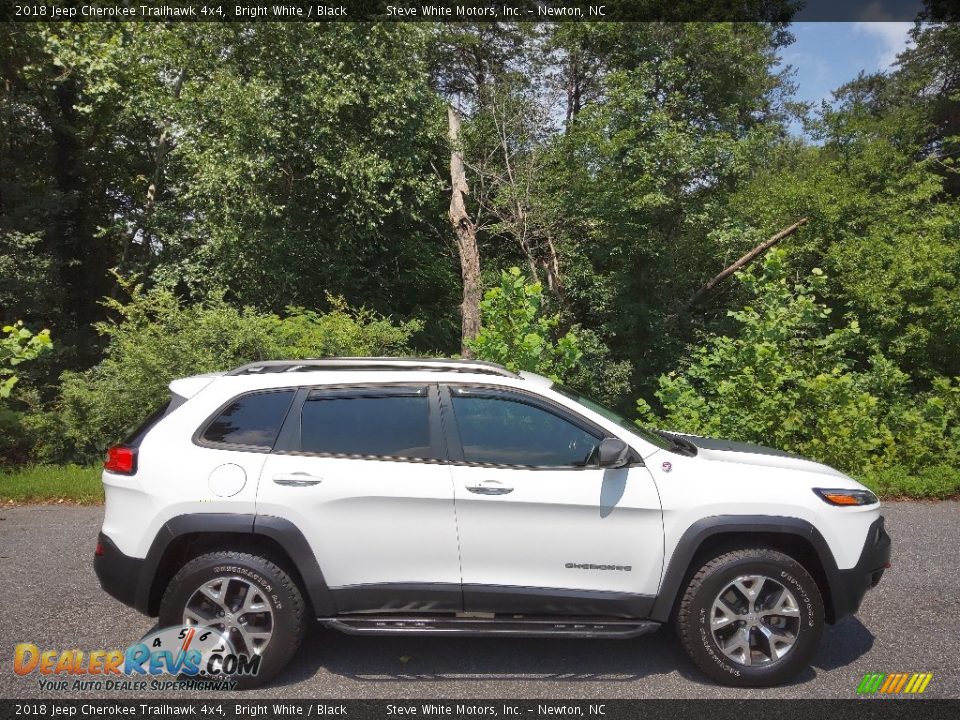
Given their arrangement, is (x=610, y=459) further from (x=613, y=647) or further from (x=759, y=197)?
(x=759, y=197)

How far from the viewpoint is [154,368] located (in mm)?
9711

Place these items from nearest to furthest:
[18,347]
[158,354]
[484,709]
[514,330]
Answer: [484,709] → [18,347] → [514,330] → [158,354]

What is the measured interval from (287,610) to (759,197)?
16.6 meters

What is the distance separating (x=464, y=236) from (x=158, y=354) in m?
9.00

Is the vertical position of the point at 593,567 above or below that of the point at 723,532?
below

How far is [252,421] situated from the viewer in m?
4.02

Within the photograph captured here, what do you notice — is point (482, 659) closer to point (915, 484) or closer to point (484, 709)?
point (484, 709)

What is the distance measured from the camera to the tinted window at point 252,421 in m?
3.97

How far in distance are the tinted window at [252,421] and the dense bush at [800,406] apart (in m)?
5.40

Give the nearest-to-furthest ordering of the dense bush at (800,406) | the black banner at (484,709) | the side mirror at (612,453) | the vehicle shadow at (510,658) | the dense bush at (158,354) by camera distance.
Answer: the black banner at (484,709)
the side mirror at (612,453)
the vehicle shadow at (510,658)
the dense bush at (800,406)
the dense bush at (158,354)

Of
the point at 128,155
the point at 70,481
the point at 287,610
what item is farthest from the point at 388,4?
the point at 287,610

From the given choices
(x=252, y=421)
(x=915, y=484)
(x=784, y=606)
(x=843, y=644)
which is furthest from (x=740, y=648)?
(x=915, y=484)

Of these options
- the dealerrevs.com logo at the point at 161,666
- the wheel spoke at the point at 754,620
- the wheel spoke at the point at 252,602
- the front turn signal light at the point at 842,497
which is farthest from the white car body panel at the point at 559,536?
the dealerrevs.com logo at the point at 161,666

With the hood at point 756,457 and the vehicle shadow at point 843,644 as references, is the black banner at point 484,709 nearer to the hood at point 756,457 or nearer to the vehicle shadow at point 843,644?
the vehicle shadow at point 843,644
